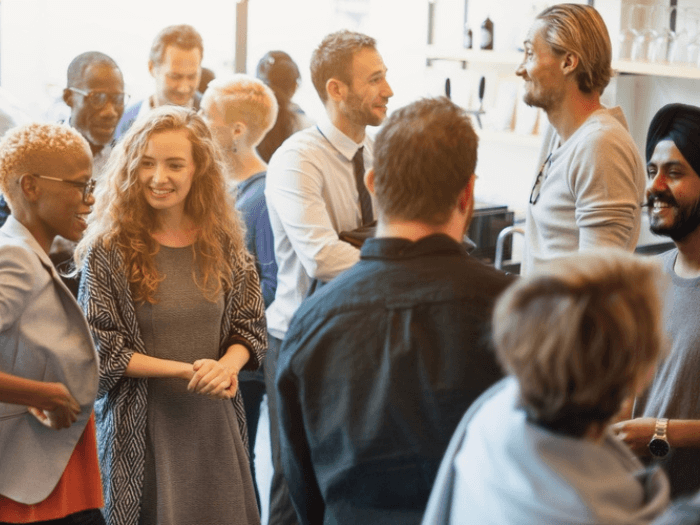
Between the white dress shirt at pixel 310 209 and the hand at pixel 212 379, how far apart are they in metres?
0.45

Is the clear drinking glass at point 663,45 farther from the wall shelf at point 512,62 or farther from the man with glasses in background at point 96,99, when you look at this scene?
the man with glasses in background at point 96,99

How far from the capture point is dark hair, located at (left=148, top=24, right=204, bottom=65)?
3.64 meters

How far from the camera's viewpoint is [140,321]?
79.0 inches

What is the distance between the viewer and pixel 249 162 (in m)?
3.01

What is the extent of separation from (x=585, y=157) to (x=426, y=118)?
3.15 feet

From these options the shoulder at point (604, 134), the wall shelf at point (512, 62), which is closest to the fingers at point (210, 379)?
the shoulder at point (604, 134)

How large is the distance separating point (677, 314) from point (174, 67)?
2.51 m

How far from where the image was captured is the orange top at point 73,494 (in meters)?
1.76

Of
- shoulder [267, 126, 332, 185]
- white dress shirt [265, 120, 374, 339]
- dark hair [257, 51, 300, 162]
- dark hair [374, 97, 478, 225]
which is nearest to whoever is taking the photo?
dark hair [374, 97, 478, 225]

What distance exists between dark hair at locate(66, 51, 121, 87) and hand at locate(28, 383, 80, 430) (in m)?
1.80

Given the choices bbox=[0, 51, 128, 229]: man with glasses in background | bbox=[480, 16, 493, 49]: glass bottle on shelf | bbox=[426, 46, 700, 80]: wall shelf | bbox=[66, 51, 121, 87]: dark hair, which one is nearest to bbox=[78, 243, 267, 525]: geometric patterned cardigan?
bbox=[0, 51, 128, 229]: man with glasses in background

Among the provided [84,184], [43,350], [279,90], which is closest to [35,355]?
[43,350]

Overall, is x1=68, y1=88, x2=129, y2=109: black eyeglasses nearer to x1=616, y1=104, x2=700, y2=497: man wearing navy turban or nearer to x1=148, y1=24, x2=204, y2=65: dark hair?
x1=148, y1=24, x2=204, y2=65: dark hair

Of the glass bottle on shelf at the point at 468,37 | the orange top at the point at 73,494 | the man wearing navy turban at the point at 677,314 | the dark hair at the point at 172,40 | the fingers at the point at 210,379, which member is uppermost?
the glass bottle on shelf at the point at 468,37
